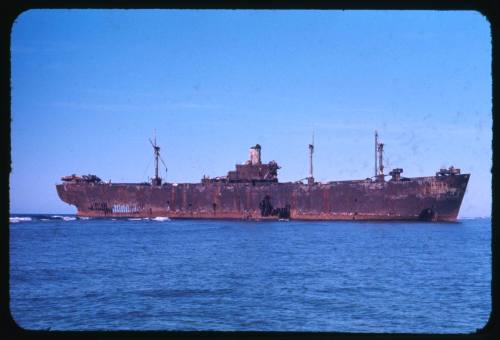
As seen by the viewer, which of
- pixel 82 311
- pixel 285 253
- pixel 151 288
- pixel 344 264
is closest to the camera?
pixel 82 311

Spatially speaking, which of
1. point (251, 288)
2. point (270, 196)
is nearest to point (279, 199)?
point (270, 196)

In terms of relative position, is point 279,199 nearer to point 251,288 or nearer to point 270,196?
point 270,196

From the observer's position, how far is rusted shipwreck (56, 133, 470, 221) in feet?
191

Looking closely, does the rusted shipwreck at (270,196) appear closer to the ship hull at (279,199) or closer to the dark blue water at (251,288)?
the ship hull at (279,199)

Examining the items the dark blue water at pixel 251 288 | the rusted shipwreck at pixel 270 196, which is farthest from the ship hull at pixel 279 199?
the dark blue water at pixel 251 288

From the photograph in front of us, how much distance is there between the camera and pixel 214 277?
2697 centimetres

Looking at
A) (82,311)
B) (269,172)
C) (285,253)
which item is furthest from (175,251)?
(269,172)

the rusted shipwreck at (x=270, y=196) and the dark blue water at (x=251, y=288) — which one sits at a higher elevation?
the rusted shipwreck at (x=270, y=196)

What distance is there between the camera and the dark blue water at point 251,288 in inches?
711

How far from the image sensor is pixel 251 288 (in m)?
24.0

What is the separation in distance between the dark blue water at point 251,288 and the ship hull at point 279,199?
1546 centimetres
